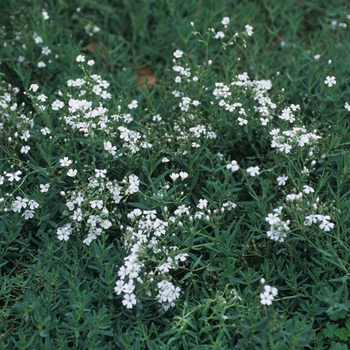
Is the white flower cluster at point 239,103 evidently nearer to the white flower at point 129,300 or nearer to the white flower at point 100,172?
the white flower at point 100,172

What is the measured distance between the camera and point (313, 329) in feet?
15.2

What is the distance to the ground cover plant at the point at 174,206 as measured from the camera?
4.55m

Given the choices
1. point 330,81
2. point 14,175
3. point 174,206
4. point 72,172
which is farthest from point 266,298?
point 330,81

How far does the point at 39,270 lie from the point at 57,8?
3.74 m

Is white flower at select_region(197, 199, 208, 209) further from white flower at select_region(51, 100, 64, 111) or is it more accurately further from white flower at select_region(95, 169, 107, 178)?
white flower at select_region(51, 100, 64, 111)

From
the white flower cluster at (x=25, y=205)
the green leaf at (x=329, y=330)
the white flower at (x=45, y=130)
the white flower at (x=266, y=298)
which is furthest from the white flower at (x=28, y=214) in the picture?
the green leaf at (x=329, y=330)

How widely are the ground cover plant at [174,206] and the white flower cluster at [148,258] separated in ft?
0.06

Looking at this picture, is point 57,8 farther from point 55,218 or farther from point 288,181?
point 288,181

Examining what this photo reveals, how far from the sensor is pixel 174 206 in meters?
5.26

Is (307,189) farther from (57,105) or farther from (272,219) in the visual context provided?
(57,105)

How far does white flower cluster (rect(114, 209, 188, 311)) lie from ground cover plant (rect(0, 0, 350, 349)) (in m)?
0.02

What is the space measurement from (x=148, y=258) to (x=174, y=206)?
763mm

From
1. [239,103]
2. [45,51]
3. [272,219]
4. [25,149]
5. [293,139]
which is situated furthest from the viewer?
[45,51]

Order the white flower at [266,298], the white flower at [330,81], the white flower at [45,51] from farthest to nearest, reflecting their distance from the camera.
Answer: the white flower at [45,51], the white flower at [330,81], the white flower at [266,298]
